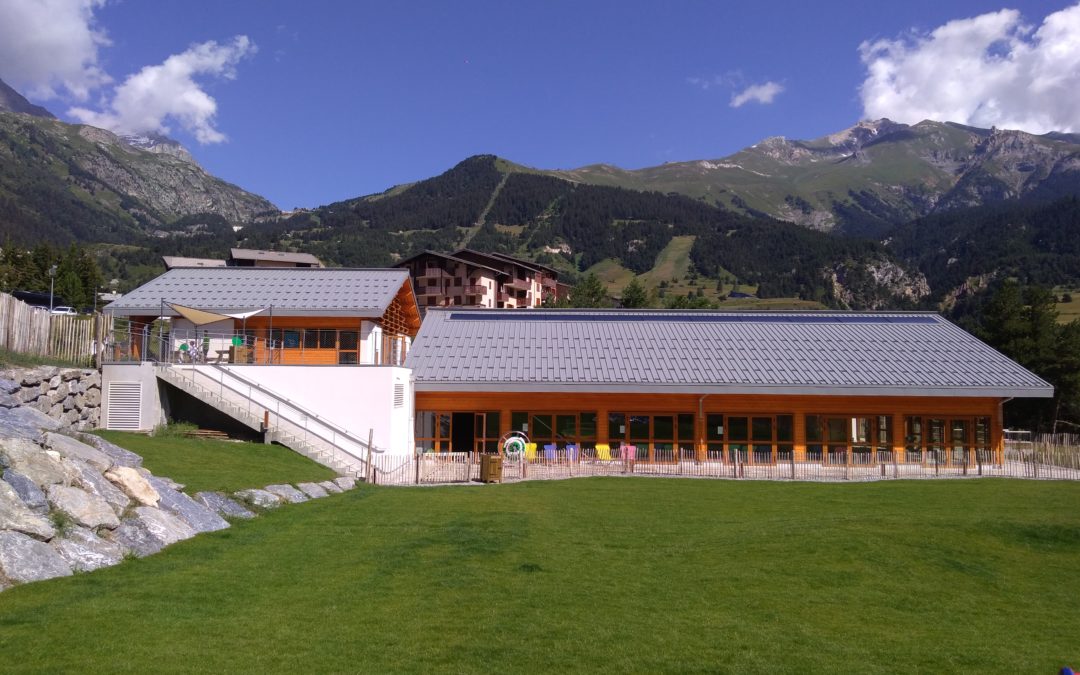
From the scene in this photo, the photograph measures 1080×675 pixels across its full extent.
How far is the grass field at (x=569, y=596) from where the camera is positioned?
798cm

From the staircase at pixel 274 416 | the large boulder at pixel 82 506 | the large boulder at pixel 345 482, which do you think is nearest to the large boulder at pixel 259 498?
the large boulder at pixel 82 506

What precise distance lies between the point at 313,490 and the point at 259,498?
3.01 meters

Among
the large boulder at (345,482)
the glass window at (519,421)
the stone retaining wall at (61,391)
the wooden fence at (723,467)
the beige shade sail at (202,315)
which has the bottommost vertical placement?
the wooden fence at (723,467)

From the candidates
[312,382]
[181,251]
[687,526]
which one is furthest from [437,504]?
[181,251]

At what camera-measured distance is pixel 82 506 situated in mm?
11227

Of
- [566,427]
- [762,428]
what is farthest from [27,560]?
[762,428]

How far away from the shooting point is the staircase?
25531 millimetres

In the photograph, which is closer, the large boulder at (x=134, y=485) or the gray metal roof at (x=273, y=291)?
the large boulder at (x=134, y=485)

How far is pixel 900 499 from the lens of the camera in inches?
842

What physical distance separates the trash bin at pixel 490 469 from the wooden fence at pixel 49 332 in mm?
12504

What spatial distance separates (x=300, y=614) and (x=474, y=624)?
6.68 feet

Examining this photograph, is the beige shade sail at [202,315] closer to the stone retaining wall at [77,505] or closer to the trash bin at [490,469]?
the trash bin at [490,469]

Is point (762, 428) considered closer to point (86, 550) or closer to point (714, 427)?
point (714, 427)

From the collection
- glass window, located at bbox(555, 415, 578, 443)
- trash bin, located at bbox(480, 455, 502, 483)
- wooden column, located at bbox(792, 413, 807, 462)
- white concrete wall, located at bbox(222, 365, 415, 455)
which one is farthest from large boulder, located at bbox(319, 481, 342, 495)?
wooden column, located at bbox(792, 413, 807, 462)
